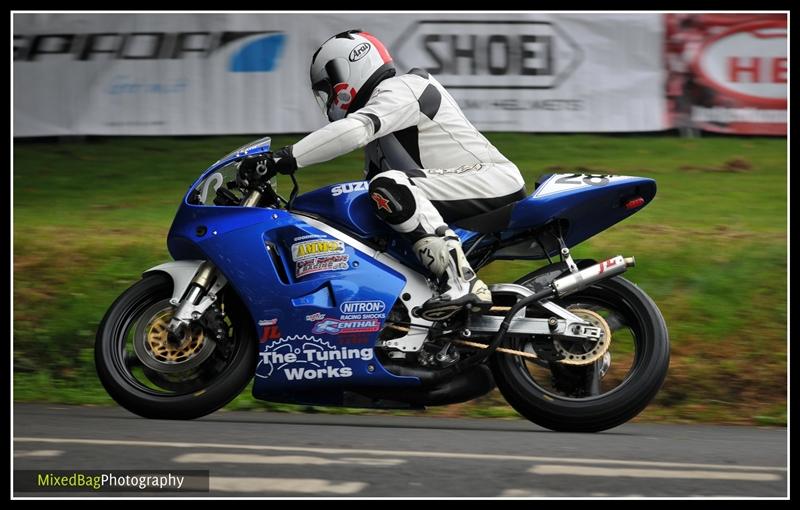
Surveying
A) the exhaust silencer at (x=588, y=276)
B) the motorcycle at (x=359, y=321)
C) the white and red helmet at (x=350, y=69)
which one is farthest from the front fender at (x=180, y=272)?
the exhaust silencer at (x=588, y=276)

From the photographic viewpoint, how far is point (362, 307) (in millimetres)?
6391

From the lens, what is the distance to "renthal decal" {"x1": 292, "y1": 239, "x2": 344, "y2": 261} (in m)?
6.45

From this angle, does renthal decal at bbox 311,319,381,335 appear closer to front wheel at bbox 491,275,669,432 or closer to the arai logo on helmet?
front wheel at bbox 491,275,669,432

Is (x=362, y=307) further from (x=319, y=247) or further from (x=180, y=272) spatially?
(x=180, y=272)

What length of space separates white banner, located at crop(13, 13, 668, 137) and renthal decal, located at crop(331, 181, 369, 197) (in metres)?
6.60

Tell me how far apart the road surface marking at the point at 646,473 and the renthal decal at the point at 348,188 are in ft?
5.64

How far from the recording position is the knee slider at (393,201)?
20.7ft

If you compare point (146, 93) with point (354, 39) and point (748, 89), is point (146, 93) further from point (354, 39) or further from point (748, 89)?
point (354, 39)

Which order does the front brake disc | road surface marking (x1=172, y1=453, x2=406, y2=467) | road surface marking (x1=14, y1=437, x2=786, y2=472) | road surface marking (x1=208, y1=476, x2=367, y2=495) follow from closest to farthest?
road surface marking (x1=208, y1=476, x2=367, y2=495)
road surface marking (x1=172, y1=453, x2=406, y2=467)
road surface marking (x1=14, y1=437, x2=786, y2=472)
the front brake disc

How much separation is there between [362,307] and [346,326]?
0.12 metres

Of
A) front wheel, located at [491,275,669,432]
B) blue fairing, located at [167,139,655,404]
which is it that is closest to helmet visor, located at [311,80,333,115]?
blue fairing, located at [167,139,655,404]

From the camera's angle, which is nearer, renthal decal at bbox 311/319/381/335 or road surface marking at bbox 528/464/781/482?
road surface marking at bbox 528/464/781/482

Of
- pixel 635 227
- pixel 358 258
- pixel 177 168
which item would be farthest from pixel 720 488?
pixel 177 168

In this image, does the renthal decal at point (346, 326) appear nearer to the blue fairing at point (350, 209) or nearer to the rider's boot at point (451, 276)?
the rider's boot at point (451, 276)
